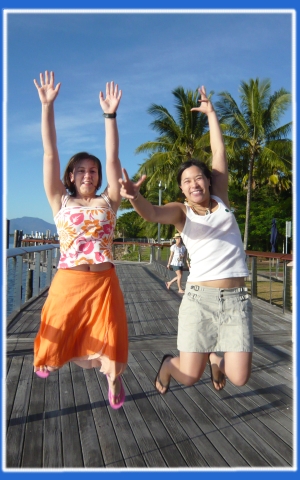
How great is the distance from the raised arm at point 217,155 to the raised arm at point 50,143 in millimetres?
815

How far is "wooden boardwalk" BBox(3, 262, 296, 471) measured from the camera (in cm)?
249

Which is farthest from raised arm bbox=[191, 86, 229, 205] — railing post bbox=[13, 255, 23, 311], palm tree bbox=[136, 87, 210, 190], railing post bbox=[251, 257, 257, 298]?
palm tree bbox=[136, 87, 210, 190]

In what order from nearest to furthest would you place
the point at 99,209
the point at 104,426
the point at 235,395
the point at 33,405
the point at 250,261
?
1. the point at 99,209
2. the point at 104,426
3. the point at 33,405
4. the point at 235,395
5. the point at 250,261

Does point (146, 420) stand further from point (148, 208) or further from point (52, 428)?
point (148, 208)

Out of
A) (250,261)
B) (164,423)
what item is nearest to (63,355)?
(164,423)

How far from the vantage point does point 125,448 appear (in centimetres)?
259

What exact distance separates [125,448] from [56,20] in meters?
2.39

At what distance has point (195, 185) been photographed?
2463mm

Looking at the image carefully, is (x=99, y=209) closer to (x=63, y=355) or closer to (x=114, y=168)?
(x=114, y=168)

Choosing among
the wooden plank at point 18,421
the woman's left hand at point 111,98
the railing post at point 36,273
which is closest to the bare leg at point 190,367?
the wooden plank at point 18,421

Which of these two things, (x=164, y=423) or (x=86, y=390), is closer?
(x=164, y=423)

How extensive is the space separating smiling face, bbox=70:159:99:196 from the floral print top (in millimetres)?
125

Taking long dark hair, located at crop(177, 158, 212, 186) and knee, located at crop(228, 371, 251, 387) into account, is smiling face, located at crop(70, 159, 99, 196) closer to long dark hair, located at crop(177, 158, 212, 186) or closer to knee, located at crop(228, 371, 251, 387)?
long dark hair, located at crop(177, 158, 212, 186)

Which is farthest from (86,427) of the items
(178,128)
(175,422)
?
(178,128)
